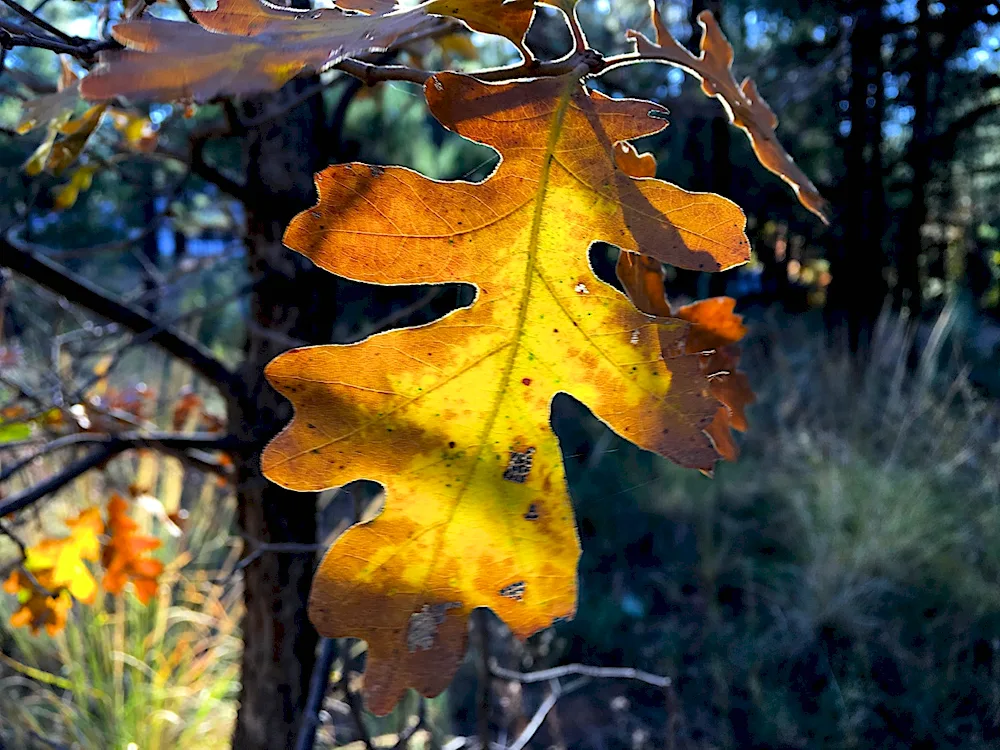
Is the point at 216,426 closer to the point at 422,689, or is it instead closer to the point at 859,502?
the point at 422,689

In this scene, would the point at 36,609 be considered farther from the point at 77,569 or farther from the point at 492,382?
the point at 492,382

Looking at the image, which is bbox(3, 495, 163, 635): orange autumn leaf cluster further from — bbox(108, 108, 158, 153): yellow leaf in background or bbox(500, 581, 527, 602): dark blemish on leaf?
bbox(500, 581, 527, 602): dark blemish on leaf

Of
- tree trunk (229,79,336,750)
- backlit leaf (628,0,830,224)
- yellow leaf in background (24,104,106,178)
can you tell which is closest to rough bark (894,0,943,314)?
tree trunk (229,79,336,750)

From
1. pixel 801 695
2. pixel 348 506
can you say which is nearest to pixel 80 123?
pixel 801 695

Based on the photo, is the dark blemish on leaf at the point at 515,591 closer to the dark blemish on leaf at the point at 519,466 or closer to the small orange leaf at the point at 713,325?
the dark blemish on leaf at the point at 519,466

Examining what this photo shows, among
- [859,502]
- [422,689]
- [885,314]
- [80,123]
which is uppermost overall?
[80,123]
